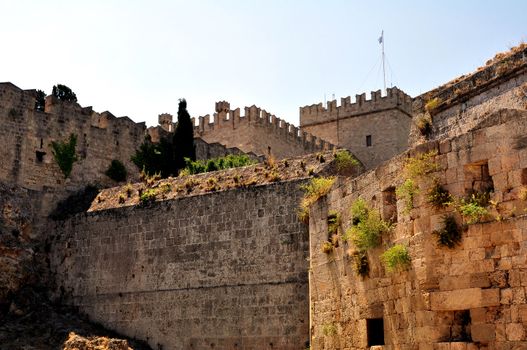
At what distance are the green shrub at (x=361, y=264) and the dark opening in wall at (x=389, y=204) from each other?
91 centimetres

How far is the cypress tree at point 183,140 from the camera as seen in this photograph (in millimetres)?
28875

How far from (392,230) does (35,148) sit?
16.9 m

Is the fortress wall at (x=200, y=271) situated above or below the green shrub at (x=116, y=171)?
below

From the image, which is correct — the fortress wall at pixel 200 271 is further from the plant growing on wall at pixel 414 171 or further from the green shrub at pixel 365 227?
the plant growing on wall at pixel 414 171

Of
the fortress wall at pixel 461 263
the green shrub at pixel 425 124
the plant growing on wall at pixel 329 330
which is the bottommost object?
the plant growing on wall at pixel 329 330

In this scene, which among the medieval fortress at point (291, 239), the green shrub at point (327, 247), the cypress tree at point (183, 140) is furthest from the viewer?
the cypress tree at point (183, 140)

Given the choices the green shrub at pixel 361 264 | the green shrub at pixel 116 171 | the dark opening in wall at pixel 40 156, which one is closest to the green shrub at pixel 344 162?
the green shrub at pixel 361 264

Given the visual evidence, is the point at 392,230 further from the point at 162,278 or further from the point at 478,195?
the point at 162,278

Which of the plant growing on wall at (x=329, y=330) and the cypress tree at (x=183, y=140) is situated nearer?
the plant growing on wall at (x=329, y=330)

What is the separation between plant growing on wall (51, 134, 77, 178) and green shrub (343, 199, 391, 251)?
15.1 metres

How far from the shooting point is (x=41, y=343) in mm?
19656

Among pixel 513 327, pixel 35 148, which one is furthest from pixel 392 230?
pixel 35 148

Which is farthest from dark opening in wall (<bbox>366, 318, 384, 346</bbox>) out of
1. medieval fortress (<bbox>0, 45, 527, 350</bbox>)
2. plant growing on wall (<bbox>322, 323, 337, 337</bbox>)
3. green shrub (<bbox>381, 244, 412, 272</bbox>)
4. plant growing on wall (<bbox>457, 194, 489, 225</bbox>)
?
plant growing on wall (<bbox>457, 194, 489, 225</bbox>)

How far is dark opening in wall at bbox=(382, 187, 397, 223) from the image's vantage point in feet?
41.6
